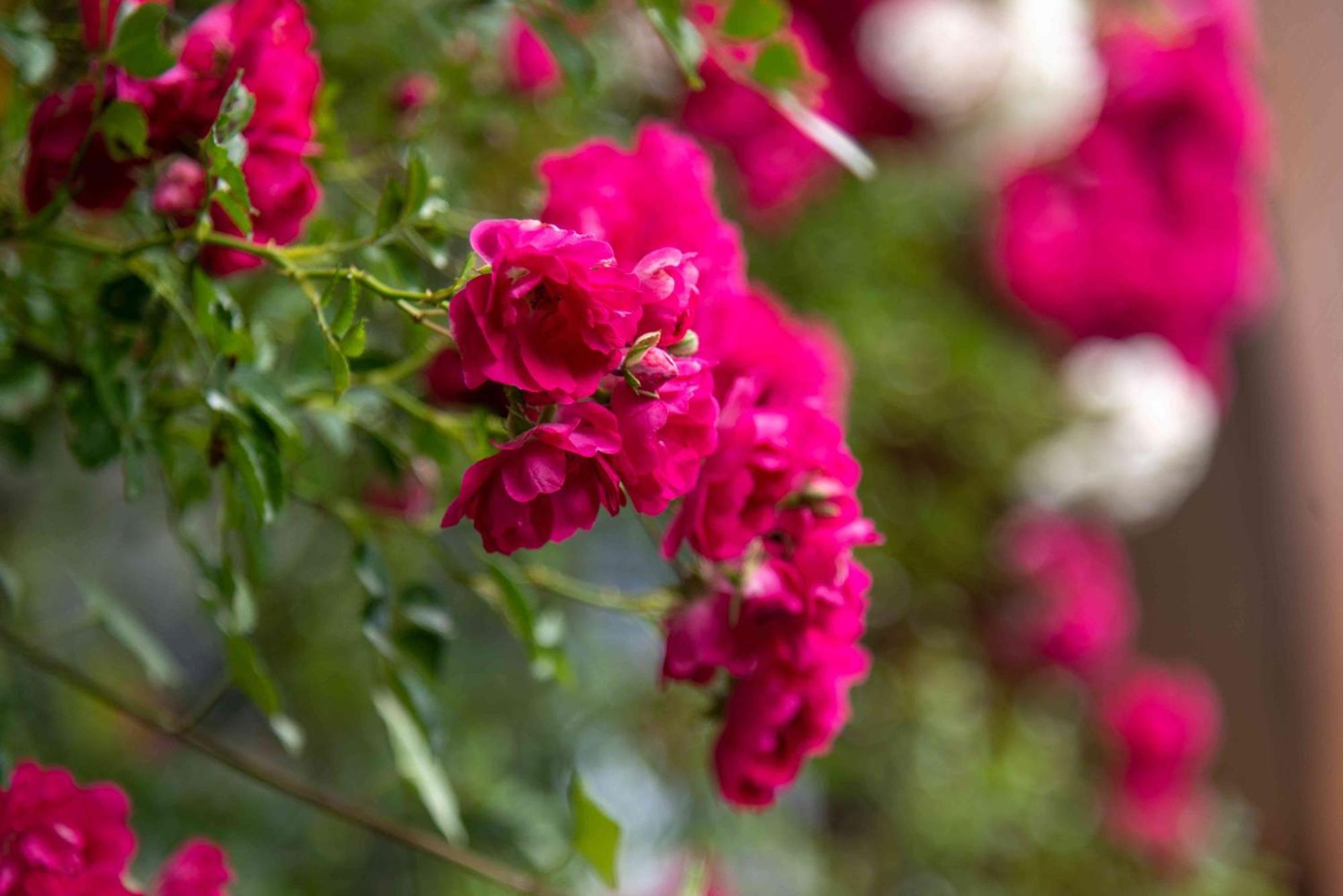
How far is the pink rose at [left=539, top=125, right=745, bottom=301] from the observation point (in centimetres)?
39

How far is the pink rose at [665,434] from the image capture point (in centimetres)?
30

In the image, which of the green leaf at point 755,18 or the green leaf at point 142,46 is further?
the green leaf at point 755,18

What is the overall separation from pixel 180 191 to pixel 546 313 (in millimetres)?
148

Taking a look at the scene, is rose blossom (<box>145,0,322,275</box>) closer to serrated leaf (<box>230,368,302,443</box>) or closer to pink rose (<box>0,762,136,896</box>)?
serrated leaf (<box>230,368,302,443</box>)

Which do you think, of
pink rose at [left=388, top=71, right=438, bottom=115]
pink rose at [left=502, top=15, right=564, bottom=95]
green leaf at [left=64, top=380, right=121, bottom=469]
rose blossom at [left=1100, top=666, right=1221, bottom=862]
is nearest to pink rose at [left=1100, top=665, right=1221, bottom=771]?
rose blossom at [left=1100, top=666, right=1221, bottom=862]

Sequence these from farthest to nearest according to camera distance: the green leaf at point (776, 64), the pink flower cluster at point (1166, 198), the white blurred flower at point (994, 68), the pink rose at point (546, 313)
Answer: the white blurred flower at point (994, 68)
the pink flower cluster at point (1166, 198)
the green leaf at point (776, 64)
the pink rose at point (546, 313)

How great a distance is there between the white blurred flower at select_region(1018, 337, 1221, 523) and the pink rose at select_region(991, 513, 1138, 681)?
47 mm

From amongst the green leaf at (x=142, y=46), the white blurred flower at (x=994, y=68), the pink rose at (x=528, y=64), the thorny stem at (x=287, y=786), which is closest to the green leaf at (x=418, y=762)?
the thorny stem at (x=287, y=786)

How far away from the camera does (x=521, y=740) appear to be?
1006 millimetres

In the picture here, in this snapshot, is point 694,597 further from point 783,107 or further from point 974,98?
point 974,98

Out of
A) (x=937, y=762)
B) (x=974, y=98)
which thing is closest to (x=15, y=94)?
(x=937, y=762)

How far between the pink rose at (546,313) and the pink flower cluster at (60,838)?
0.18m

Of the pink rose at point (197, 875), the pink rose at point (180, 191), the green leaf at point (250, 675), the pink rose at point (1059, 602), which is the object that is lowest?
the pink rose at point (1059, 602)

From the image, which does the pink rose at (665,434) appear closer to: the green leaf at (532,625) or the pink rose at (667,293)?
the pink rose at (667,293)
